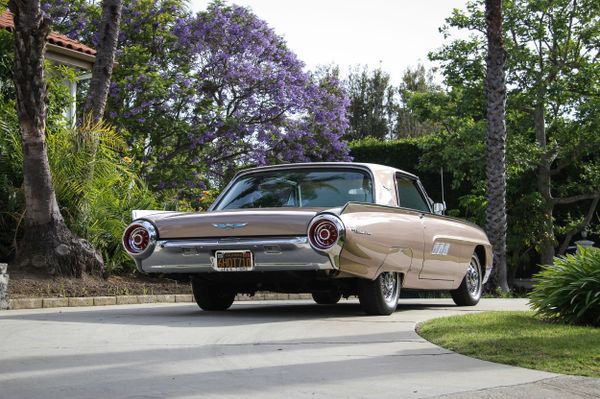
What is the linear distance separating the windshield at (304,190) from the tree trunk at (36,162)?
3.58m

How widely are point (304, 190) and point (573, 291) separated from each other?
288cm

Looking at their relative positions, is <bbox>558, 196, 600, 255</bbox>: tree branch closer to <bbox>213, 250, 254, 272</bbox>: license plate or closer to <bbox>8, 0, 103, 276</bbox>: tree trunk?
<bbox>8, 0, 103, 276</bbox>: tree trunk

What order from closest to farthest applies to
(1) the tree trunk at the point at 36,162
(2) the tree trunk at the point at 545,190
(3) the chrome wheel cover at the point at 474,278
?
(3) the chrome wheel cover at the point at 474,278, (1) the tree trunk at the point at 36,162, (2) the tree trunk at the point at 545,190

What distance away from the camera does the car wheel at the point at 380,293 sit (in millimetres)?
8945

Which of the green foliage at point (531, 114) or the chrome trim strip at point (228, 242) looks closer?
the chrome trim strip at point (228, 242)

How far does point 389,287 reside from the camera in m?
9.34

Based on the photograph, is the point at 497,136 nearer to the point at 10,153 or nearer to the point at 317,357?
the point at 10,153

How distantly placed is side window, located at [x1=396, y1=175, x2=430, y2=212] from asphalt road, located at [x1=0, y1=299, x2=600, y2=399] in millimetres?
1727

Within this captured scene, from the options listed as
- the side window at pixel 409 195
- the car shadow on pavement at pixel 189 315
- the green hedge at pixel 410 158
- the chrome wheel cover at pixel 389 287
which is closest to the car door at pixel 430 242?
the side window at pixel 409 195

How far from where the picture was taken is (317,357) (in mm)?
6043

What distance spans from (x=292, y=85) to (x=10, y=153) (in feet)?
Answer: 43.3

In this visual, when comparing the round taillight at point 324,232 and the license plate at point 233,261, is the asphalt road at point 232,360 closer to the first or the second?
the license plate at point 233,261

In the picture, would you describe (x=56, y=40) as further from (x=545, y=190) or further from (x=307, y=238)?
(x=307, y=238)

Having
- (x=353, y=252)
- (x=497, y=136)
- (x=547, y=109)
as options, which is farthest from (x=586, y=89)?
(x=353, y=252)
